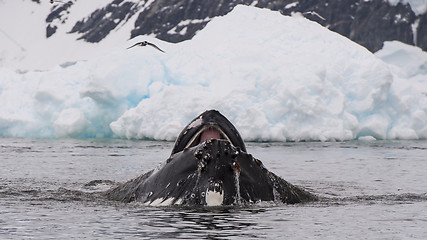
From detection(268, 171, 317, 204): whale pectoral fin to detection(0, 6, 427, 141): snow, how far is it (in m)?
20.1

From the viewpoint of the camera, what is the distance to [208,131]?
733 cm

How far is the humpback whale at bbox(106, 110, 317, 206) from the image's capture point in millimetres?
6883

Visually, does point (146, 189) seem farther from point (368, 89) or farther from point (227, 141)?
point (368, 89)

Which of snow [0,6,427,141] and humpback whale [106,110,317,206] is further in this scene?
snow [0,6,427,141]

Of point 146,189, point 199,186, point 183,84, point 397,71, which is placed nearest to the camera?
point 199,186

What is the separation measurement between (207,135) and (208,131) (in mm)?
52

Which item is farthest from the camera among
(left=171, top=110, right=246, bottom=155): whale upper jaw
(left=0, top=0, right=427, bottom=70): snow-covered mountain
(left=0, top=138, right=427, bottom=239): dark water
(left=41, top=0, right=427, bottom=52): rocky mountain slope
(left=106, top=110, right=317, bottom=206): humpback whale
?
(left=0, top=0, right=427, bottom=70): snow-covered mountain

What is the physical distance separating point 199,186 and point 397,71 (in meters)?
36.5

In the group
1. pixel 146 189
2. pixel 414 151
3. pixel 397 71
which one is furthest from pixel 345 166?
pixel 397 71

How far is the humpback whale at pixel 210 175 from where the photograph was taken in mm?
6883

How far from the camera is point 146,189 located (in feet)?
25.1

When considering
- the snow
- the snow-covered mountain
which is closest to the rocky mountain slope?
the snow-covered mountain

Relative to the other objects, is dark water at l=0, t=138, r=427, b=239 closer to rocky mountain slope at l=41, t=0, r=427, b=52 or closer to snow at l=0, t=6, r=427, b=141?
snow at l=0, t=6, r=427, b=141

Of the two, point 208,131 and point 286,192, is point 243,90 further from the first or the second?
point 208,131
